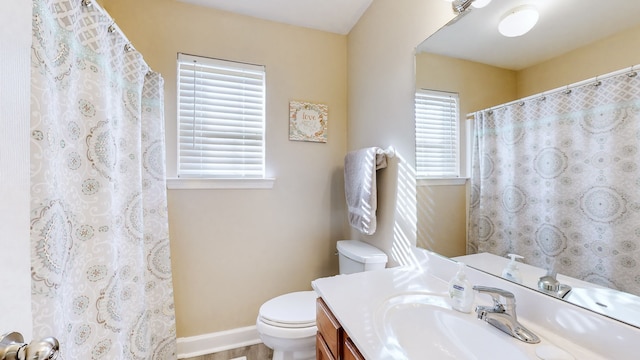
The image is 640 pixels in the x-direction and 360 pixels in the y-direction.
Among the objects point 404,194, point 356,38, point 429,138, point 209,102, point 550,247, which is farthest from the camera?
point 356,38

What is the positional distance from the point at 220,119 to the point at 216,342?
1553mm

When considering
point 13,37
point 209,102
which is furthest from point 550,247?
point 209,102

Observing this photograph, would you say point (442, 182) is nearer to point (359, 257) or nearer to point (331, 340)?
point (359, 257)

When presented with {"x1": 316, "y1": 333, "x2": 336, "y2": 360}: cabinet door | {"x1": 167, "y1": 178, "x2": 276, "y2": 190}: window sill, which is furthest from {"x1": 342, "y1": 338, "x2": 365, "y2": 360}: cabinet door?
{"x1": 167, "y1": 178, "x2": 276, "y2": 190}: window sill

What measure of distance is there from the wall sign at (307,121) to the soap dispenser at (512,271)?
4.61ft

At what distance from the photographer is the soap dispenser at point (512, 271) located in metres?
0.83

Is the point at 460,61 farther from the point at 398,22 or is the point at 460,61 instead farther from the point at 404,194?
the point at 404,194

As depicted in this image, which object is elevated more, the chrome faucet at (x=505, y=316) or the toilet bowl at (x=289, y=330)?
the chrome faucet at (x=505, y=316)

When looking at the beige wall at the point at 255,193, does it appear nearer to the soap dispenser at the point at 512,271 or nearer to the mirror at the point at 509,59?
the mirror at the point at 509,59

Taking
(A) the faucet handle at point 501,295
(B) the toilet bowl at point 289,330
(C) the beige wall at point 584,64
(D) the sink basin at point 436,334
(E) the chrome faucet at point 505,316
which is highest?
(C) the beige wall at point 584,64

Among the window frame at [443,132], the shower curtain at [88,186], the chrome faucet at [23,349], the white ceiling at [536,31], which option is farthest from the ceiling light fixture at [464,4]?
the chrome faucet at [23,349]

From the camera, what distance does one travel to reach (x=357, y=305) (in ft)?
2.86

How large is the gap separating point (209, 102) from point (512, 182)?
1.77m

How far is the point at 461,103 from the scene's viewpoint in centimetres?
104
